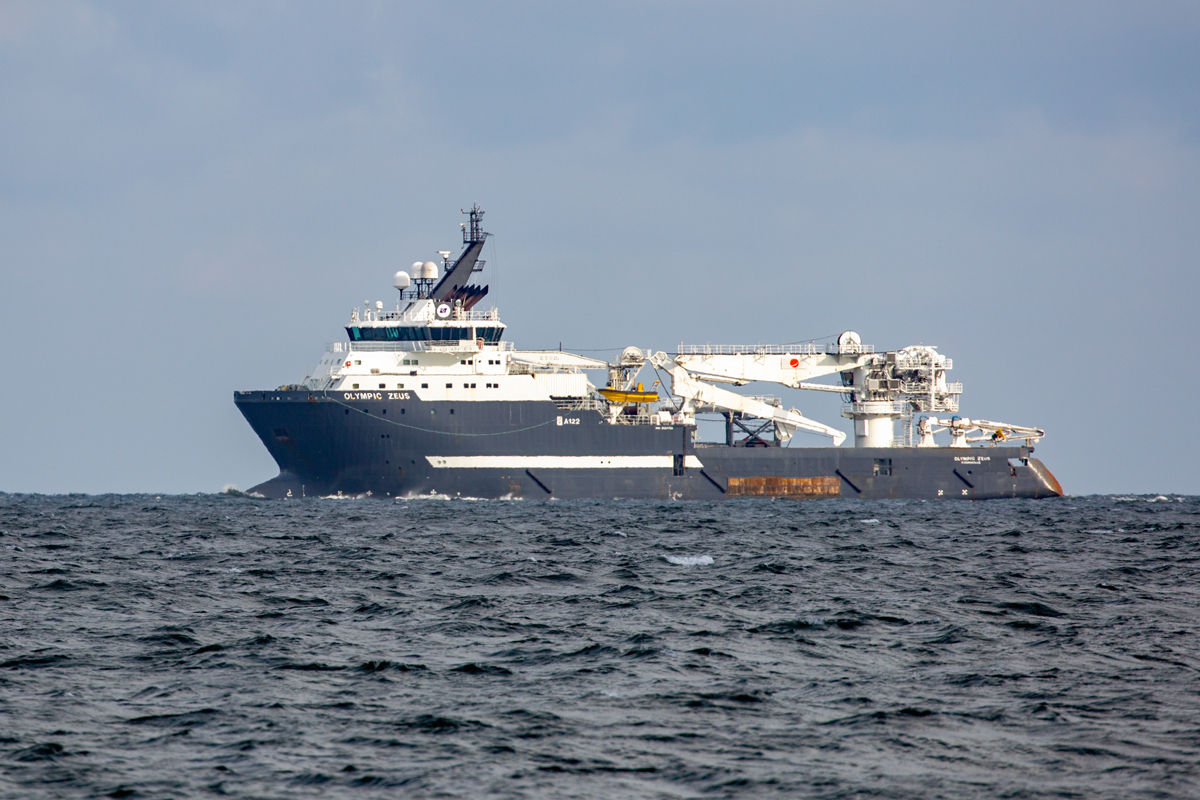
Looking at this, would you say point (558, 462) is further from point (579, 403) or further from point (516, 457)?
point (579, 403)

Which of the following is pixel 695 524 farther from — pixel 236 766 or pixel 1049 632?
pixel 236 766

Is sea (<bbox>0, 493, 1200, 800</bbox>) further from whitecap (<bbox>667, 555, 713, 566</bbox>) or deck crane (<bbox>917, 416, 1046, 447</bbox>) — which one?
deck crane (<bbox>917, 416, 1046, 447</bbox>)

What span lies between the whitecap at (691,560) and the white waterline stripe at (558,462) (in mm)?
26430

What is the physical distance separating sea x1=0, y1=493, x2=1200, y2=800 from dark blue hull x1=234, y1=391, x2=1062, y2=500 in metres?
24.0

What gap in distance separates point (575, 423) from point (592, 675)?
41222mm

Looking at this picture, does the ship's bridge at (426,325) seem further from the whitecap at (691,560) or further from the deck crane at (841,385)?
the whitecap at (691,560)

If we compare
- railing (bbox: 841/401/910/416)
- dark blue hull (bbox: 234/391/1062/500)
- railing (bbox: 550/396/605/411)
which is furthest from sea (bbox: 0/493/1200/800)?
railing (bbox: 841/401/910/416)

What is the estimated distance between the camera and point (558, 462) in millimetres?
55250

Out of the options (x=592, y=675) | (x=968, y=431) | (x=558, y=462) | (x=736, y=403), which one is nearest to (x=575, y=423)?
(x=558, y=462)

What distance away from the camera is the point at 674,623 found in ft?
58.7

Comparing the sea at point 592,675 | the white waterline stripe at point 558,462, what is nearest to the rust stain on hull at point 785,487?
the white waterline stripe at point 558,462

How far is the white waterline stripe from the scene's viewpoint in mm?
53469

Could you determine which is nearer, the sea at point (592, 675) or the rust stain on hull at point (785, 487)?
the sea at point (592, 675)

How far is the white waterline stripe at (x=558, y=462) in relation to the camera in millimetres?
53469
